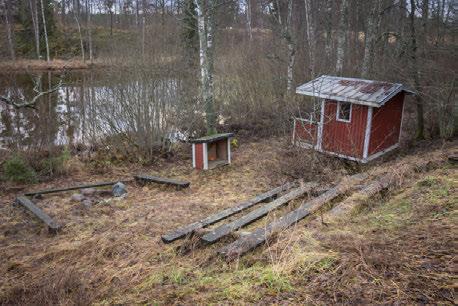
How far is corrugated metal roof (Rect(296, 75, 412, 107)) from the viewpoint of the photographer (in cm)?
978

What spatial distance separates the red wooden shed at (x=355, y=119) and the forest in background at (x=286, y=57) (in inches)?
45.6

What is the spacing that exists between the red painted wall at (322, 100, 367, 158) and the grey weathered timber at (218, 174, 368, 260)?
161 inches

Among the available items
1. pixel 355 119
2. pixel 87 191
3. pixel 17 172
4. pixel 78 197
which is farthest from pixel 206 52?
pixel 17 172

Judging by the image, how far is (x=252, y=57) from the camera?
52.4 ft

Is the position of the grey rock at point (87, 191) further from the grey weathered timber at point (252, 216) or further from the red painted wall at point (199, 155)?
the grey weathered timber at point (252, 216)

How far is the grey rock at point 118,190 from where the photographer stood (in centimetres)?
800

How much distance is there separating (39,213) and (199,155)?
4.25 metres

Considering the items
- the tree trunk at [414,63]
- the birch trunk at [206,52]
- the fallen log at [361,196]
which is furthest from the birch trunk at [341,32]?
the fallen log at [361,196]

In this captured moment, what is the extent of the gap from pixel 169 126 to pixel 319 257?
8207mm

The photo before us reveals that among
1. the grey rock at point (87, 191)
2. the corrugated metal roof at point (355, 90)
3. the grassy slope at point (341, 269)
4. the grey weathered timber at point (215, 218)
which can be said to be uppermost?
the corrugated metal roof at point (355, 90)

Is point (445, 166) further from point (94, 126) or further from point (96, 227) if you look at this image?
point (94, 126)

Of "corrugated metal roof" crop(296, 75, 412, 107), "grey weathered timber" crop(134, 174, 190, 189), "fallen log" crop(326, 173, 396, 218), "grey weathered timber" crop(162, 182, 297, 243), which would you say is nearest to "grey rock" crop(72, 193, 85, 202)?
"grey weathered timber" crop(134, 174, 190, 189)

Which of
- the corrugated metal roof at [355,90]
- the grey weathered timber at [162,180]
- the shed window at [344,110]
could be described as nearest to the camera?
the grey weathered timber at [162,180]

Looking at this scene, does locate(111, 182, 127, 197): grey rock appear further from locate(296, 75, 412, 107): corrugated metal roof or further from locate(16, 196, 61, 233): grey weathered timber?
locate(296, 75, 412, 107): corrugated metal roof
